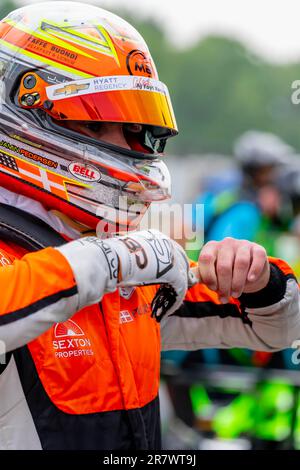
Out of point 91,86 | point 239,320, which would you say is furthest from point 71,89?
point 239,320

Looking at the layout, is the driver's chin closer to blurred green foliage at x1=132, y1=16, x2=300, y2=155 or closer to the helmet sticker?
the helmet sticker

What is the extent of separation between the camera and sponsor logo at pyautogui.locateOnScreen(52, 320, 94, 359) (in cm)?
222

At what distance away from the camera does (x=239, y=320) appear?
2.72 metres

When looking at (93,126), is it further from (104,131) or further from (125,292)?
(125,292)

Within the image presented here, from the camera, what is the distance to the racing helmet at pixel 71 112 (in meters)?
2.48

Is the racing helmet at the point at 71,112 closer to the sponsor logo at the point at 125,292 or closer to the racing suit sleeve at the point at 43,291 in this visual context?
the sponsor logo at the point at 125,292

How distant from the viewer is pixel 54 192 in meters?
2.47

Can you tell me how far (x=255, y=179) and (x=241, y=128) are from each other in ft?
190

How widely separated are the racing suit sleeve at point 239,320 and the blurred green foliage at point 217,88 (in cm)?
5217

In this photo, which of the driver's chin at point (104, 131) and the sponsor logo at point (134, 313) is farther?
the driver's chin at point (104, 131)

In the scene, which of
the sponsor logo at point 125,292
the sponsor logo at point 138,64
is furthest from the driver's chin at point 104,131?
Result: the sponsor logo at point 125,292

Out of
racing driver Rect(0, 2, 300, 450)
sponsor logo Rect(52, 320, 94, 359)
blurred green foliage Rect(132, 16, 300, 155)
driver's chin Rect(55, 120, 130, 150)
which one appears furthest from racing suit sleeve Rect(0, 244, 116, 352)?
blurred green foliage Rect(132, 16, 300, 155)

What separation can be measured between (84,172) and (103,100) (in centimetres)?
21

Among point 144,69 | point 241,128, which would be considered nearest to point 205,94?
point 241,128
